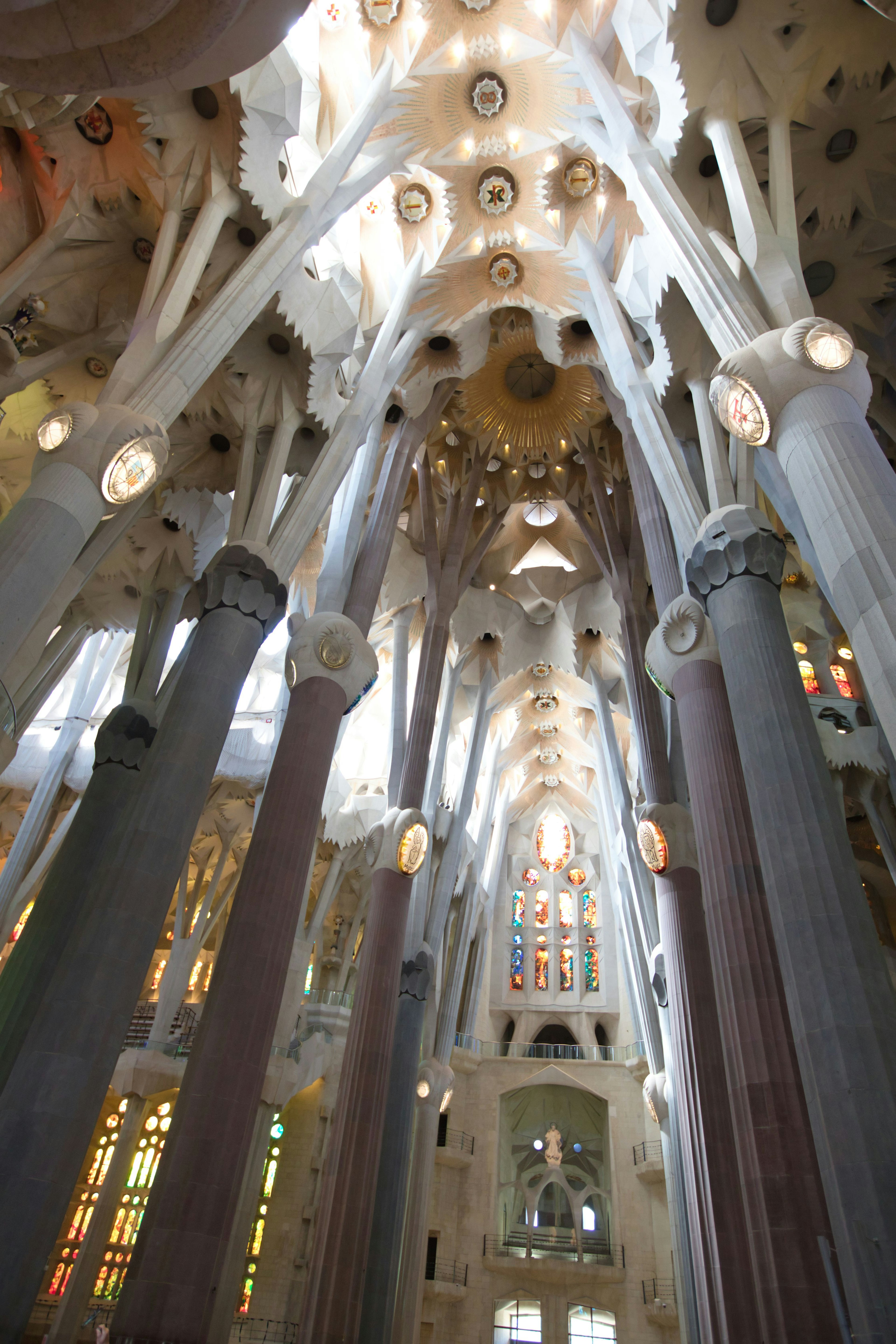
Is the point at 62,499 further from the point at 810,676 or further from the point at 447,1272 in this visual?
the point at 447,1272

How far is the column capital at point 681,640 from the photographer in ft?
32.6

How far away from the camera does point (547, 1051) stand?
24.9 meters

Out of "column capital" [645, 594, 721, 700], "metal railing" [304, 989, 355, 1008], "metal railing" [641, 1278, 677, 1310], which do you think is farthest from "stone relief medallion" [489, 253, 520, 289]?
"metal railing" [641, 1278, 677, 1310]

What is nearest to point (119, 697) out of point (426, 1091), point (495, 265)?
point (426, 1091)

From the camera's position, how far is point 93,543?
10.4m

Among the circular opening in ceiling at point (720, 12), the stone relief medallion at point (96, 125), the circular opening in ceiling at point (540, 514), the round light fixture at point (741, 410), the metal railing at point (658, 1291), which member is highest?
the circular opening in ceiling at point (540, 514)

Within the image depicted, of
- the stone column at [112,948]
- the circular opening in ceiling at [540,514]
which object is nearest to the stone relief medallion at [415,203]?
the stone column at [112,948]

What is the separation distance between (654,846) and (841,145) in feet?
30.6

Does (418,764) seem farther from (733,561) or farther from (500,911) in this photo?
(500,911)

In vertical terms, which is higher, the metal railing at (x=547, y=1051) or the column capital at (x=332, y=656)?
the metal railing at (x=547, y=1051)

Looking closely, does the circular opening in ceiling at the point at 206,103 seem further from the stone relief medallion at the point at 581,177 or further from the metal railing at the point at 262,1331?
the metal railing at the point at 262,1331

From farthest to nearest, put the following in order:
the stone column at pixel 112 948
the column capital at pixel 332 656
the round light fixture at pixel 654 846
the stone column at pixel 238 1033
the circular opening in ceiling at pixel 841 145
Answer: the round light fixture at pixel 654 846, the column capital at pixel 332 656, the circular opening in ceiling at pixel 841 145, the stone column at pixel 238 1033, the stone column at pixel 112 948

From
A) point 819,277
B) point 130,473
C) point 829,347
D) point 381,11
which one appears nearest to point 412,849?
point 130,473

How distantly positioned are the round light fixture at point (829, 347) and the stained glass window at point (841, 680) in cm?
1127
